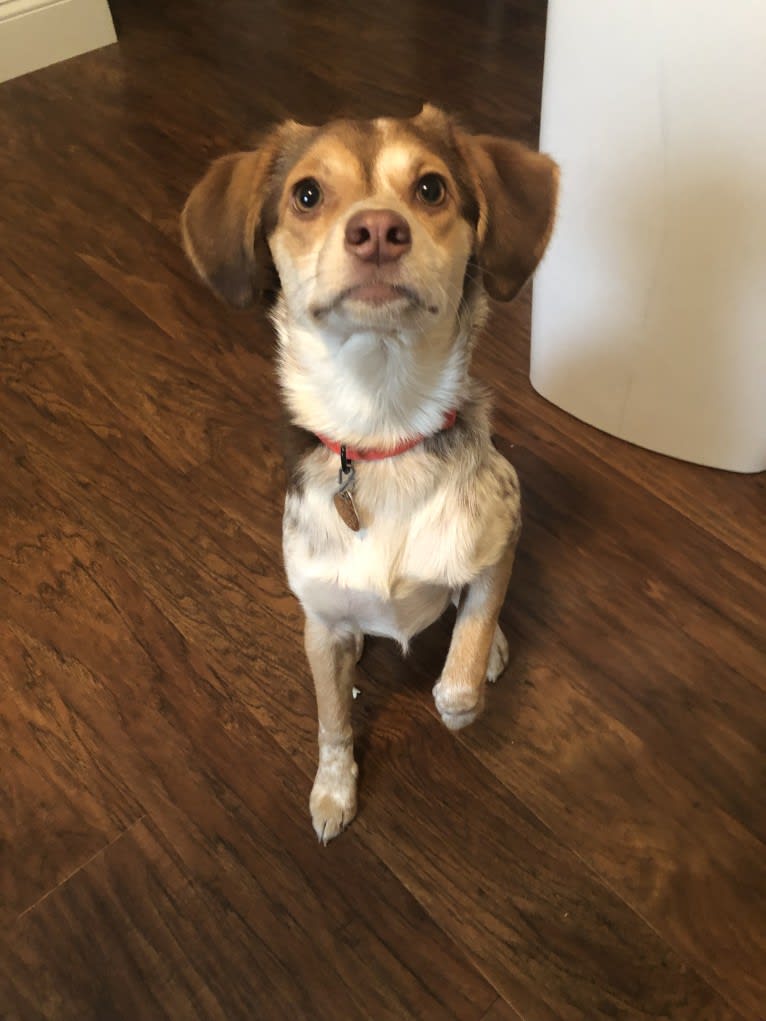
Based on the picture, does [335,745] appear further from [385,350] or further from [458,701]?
[385,350]

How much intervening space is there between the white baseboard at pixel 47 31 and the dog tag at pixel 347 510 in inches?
127

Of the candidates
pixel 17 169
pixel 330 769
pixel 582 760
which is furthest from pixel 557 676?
pixel 17 169

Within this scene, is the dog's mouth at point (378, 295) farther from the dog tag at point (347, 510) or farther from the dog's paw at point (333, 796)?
the dog's paw at point (333, 796)

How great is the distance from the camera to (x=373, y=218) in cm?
104

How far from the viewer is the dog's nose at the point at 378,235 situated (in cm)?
104

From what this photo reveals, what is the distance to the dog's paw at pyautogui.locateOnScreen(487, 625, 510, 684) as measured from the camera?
5.65ft

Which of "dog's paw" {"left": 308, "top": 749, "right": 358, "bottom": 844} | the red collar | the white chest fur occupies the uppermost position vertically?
the red collar

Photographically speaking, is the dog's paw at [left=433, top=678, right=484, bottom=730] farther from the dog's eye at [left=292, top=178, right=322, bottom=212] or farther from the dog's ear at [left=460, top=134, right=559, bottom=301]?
the dog's eye at [left=292, top=178, right=322, bottom=212]

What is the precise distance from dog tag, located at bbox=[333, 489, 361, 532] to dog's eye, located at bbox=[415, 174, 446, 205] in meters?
0.44

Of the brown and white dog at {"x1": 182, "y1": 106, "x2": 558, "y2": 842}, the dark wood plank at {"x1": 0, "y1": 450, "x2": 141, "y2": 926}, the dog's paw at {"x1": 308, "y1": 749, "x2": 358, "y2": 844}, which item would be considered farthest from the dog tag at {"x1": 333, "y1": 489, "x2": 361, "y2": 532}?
the dark wood plank at {"x1": 0, "y1": 450, "x2": 141, "y2": 926}

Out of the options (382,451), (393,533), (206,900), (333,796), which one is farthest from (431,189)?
(206,900)

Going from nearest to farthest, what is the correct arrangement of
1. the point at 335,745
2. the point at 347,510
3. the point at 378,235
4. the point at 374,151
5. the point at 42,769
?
1. the point at 378,235
2. the point at 374,151
3. the point at 347,510
4. the point at 335,745
5. the point at 42,769

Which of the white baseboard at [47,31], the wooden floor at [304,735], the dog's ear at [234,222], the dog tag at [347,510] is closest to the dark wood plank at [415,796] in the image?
the wooden floor at [304,735]

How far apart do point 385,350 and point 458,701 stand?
2.00ft
